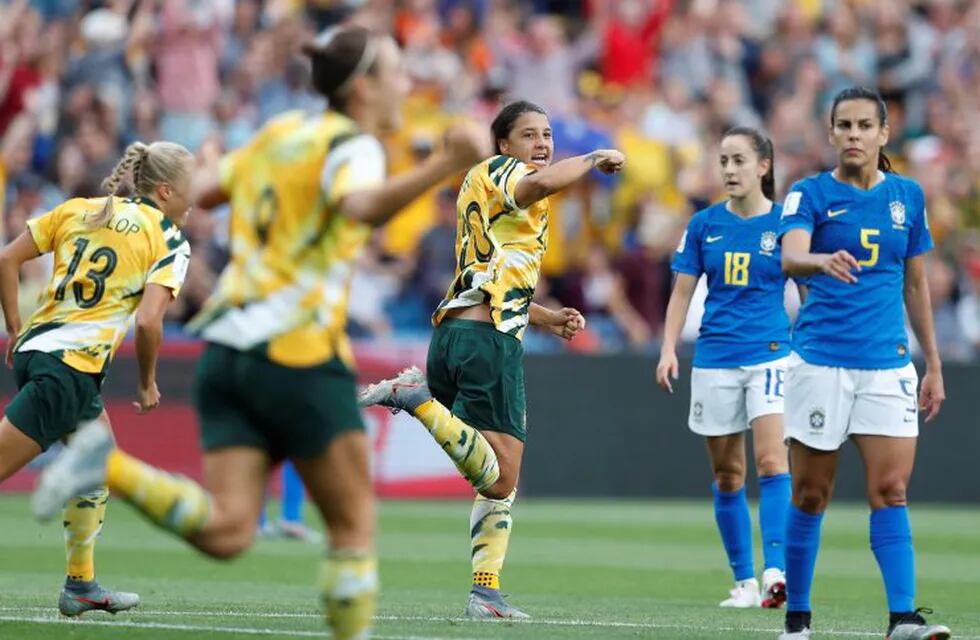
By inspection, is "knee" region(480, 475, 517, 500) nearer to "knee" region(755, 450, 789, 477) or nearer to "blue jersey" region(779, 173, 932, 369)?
"blue jersey" region(779, 173, 932, 369)

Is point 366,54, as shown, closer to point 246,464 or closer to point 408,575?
point 246,464

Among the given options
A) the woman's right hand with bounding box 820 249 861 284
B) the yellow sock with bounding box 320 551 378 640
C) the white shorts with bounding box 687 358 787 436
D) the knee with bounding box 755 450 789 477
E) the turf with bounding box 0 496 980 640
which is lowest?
the turf with bounding box 0 496 980 640

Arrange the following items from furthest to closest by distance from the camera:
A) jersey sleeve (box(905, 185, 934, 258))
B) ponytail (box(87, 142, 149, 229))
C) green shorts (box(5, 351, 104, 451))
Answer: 1. ponytail (box(87, 142, 149, 229))
2. green shorts (box(5, 351, 104, 451))
3. jersey sleeve (box(905, 185, 934, 258))

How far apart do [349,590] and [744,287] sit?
5.23 meters

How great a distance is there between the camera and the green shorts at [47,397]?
8562 mm

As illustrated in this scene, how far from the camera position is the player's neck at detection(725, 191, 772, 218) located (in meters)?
10.8

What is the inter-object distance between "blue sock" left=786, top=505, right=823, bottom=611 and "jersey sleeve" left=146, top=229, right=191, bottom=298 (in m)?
3.20

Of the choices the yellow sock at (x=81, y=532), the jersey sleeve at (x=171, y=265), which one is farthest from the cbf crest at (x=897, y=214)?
the yellow sock at (x=81, y=532)

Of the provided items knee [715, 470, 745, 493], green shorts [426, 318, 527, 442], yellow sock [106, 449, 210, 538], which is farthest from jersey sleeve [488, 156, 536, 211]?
yellow sock [106, 449, 210, 538]

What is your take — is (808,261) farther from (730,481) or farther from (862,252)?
(730,481)

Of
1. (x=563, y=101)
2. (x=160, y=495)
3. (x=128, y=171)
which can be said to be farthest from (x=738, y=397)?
(x=563, y=101)

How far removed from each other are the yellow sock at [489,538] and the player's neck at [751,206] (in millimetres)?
2656

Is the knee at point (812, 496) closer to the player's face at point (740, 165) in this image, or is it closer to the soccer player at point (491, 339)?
the soccer player at point (491, 339)

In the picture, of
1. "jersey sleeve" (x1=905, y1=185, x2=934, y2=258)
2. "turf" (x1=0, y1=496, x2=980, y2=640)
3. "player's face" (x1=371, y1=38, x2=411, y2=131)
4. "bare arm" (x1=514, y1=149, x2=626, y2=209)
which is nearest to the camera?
"player's face" (x1=371, y1=38, x2=411, y2=131)
